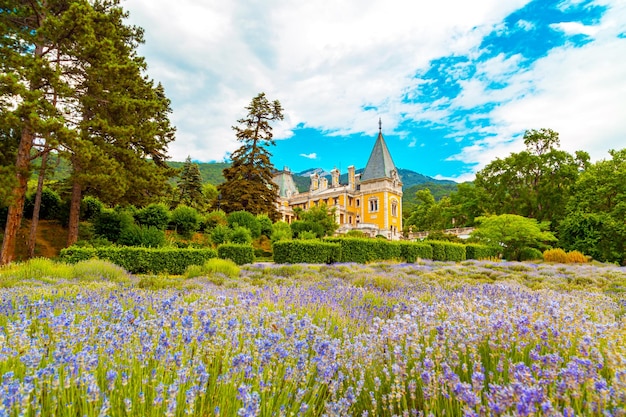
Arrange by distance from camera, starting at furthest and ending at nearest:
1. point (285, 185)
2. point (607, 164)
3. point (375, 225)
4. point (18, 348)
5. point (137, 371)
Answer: point (285, 185)
point (375, 225)
point (607, 164)
point (18, 348)
point (137, 371)

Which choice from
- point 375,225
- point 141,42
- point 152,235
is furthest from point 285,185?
point 152,235

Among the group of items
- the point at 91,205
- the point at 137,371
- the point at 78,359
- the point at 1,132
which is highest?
the point at 1,132

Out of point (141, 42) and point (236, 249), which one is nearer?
point (236, 249)

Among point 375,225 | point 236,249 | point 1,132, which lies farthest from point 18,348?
point 375,225

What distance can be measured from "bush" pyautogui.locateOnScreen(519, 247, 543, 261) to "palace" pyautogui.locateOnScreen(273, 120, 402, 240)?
22.0m

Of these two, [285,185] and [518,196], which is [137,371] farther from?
[285,185]

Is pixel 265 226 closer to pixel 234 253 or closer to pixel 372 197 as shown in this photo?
pixel 234 253

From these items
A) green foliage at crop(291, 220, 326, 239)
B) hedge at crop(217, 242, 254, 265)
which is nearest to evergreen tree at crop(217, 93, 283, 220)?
green foliage at crop(291, 220, 326, 239)

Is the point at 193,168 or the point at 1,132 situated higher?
the point at 193,168

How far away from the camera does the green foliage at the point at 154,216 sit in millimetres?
18297

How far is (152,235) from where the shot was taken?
16281 mm

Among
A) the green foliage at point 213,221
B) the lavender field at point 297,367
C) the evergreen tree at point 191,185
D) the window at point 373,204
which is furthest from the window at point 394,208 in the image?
the lavender field at point 297,367

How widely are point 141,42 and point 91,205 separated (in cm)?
949

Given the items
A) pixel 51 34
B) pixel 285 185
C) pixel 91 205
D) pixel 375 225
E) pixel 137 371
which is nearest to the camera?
pixel 137 371
